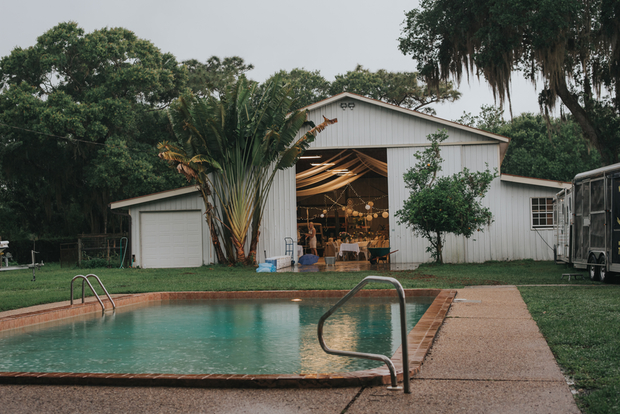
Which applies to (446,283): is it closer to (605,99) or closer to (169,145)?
(169,145)

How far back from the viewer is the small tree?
53.3 feet

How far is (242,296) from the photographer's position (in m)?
11.0

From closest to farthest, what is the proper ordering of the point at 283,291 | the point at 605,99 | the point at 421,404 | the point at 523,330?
the point at 421,404 → the point at 523,330 → the point at 283,291 → the point at 605,99

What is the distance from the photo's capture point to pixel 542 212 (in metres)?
18.7

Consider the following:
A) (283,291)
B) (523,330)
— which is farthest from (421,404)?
(283,291)

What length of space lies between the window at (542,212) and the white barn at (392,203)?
0.03 m

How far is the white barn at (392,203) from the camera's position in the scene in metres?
18.7

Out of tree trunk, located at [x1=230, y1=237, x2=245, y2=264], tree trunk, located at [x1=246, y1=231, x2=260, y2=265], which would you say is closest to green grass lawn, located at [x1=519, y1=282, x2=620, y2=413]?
tree trunk, located at [x1=230, y1=237, x2=245, y2=264]

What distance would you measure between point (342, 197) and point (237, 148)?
10.9m

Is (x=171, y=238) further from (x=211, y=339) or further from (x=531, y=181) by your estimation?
(x=211, y=339)

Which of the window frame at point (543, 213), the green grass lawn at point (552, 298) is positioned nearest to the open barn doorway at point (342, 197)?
the window frame at point (543, 213)

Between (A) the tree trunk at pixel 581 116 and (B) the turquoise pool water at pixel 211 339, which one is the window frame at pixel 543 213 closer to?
(A) the tree trunk at pixel 581 116

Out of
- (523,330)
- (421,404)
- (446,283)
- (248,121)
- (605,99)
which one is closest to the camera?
(421,404)

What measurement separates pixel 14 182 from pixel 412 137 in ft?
71.0
